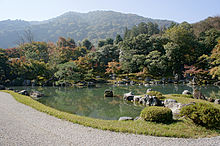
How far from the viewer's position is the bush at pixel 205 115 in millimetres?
6676

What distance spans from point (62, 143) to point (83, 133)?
112 cm

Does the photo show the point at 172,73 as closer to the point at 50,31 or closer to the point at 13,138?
the point at 13,138

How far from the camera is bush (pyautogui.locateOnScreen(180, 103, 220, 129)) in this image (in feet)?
21.9

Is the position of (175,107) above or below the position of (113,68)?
below

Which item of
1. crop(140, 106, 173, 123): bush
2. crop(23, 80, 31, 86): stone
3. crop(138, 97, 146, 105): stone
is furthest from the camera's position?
crop(23, 80, 31, 86): stone

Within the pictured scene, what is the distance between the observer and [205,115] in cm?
672

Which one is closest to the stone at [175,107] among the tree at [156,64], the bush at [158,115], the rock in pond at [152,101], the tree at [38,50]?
the rock in pond at [152,101]

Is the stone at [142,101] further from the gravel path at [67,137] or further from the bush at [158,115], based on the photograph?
the gravel path at [67,137]

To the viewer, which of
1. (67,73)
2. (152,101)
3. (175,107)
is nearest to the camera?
(175,107)

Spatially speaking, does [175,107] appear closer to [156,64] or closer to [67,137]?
[67,137]

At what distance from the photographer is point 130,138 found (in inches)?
235

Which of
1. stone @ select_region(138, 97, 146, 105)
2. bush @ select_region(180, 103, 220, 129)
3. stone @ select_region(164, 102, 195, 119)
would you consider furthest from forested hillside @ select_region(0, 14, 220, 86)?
bush @ select_region(180, 103, 220, 129)

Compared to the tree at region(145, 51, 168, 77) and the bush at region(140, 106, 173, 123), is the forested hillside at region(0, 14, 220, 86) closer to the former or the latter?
the tree at region(145, 51, 168, 77)

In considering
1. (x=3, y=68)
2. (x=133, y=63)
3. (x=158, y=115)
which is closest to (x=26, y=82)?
(x=3, y=68)
